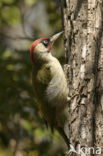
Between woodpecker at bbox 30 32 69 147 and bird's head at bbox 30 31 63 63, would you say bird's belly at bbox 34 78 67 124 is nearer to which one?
woodpecker at bbox 30 32 69 147

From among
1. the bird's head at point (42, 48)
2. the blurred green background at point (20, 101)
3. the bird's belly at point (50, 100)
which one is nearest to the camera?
the bird's belly at point (50, 100)

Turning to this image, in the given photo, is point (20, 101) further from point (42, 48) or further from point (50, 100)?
point (42, 48)

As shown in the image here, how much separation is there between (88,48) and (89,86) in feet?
1.48

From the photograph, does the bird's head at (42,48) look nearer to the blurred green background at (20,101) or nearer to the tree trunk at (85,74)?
the blurred green background at (20,101)

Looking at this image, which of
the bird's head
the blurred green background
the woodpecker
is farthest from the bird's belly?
the blurred green background

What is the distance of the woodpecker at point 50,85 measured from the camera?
4591 millimetres

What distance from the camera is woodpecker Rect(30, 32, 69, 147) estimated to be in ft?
15.1

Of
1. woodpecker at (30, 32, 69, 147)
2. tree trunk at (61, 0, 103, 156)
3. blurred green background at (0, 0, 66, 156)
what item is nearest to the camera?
tree trunk at (61, 0, 103, 156)

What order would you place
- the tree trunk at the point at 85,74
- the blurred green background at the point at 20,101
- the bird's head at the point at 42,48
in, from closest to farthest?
1. the tree trunk at the point at 85,74
2. the bird's head at the point at 42,48
3. the blurred green background at the point at 20,101

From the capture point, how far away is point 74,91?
3619 mm

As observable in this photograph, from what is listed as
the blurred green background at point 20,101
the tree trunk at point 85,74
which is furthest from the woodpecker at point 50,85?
the tree trunk at point 85,74

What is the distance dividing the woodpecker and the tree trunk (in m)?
0.74

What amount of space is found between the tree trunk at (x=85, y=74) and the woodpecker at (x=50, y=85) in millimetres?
739

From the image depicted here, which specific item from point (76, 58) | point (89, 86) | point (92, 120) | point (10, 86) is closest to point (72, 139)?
point (92, 120)
